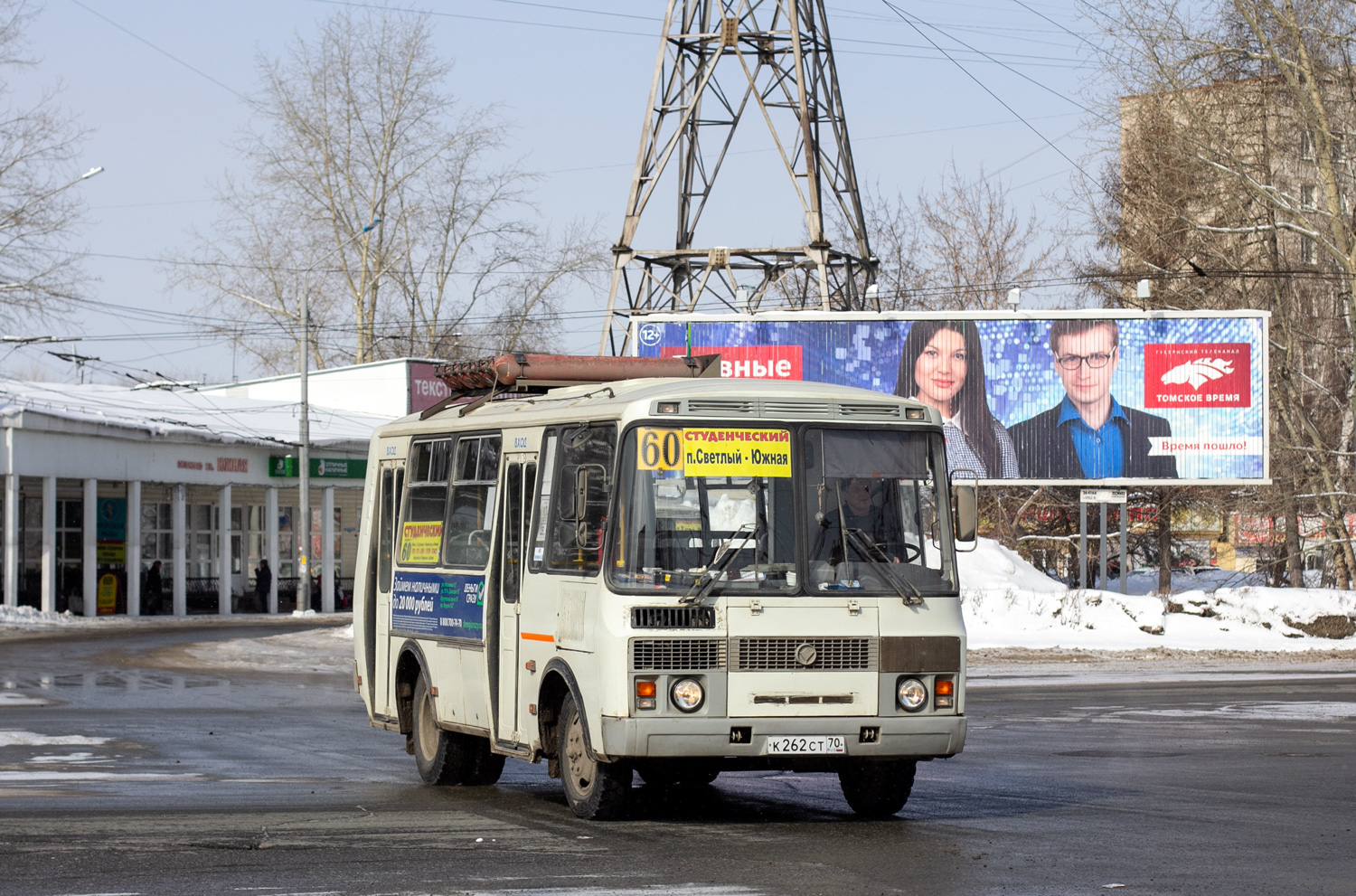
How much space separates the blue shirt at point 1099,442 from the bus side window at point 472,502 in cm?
2543

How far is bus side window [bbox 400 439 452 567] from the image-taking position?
12.9 m

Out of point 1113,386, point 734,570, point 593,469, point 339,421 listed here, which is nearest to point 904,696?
point 734,570

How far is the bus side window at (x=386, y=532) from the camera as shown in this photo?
1375cm

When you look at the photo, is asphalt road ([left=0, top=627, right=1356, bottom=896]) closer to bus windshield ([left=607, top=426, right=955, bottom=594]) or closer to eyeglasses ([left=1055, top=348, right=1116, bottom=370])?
bus windshield ([left=607, top=426, right=955, bottom=594])

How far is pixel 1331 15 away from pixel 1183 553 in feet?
89.5

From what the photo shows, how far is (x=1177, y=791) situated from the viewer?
465 inches

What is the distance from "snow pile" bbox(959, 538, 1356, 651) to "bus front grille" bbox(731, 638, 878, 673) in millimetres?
Answer: 21091

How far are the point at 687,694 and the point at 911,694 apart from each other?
1319 millimetres

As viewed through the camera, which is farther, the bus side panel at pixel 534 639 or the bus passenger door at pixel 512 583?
the bus passenger door at pixel 512 583

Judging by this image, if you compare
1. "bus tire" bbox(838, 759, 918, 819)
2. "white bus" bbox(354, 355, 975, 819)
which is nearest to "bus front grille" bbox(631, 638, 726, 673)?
"white bus" bbox(354, 355, 975, 819)

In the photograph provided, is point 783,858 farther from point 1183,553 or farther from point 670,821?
point 1183,553

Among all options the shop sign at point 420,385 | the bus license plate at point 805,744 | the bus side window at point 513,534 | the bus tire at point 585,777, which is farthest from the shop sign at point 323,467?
the bus license plate at point 805,744

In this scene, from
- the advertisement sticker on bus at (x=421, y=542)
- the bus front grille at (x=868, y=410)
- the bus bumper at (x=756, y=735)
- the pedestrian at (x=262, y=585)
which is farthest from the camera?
the pedestrian at (x=262, y=585)

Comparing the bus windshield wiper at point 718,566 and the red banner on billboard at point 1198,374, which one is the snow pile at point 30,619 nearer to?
the red banner on billboard at point 1198,374
